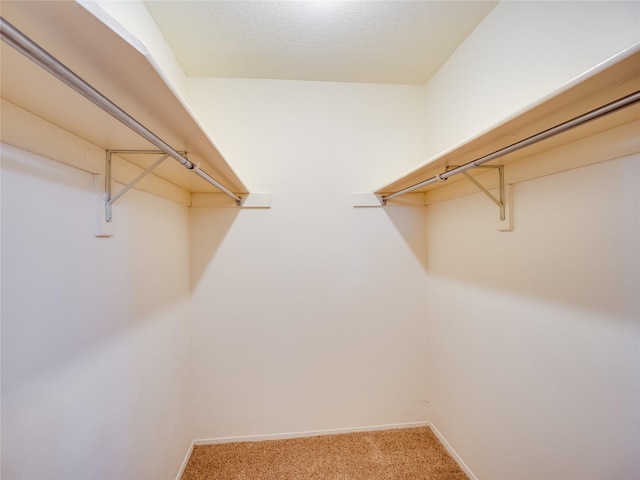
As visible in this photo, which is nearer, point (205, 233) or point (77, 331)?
point (77, 331)

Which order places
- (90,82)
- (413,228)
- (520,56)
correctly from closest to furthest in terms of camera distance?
1. (90,82)
2. (520,56)
3. (413,228)

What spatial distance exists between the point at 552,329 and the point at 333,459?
1489 mm

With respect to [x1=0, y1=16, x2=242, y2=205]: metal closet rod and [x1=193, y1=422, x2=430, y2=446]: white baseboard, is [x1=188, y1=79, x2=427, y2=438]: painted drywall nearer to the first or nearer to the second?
[x1=193, y1=422, x2=430, y2=446]: white baseboard

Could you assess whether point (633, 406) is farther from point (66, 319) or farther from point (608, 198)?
point (66, 319)

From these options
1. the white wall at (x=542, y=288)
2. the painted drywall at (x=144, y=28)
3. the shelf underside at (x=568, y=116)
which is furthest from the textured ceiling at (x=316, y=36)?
the shelf underside at (x=568, y=116)

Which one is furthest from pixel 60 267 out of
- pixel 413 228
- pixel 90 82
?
pixel 413 228

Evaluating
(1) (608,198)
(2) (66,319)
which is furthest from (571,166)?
(2) (66,319)

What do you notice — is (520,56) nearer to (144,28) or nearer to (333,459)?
(144,28)

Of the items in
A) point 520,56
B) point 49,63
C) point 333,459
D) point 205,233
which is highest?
point 520,56

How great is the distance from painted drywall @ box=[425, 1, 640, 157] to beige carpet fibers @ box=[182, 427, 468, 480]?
191cm

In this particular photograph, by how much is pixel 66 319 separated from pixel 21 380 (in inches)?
6.9

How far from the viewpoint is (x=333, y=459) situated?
1.61 metres

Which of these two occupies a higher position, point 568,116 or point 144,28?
point 144,28

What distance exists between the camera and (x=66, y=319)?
77 cm
